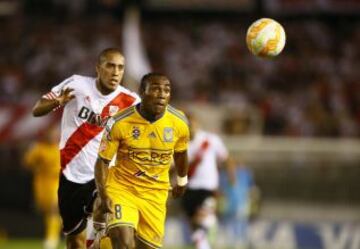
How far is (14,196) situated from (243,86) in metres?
6.77

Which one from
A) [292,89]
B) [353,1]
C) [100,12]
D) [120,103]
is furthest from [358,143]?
[120,103]

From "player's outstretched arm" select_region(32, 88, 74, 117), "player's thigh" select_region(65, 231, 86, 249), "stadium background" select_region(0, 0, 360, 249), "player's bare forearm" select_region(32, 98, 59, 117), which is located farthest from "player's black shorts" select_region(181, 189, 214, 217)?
"player's bare forearm" select_region(32, 98, 59, 117)

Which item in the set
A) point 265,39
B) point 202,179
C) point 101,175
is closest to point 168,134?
point 101,175

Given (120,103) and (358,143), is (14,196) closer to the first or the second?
(358,143)

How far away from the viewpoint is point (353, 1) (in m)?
27.5

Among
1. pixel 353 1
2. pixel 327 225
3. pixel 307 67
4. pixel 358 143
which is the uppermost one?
pixel 353 1

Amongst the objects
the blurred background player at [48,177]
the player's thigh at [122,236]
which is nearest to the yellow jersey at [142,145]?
the player's thigh at [122,236]

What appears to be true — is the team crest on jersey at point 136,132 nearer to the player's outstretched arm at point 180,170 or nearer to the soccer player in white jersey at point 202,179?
the player's outstretched arm at point 180,170

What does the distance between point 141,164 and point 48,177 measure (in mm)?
9791

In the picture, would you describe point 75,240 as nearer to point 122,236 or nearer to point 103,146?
point 122,236

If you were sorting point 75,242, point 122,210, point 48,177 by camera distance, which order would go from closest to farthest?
point 122,210 → point 75,242 → point 48,177

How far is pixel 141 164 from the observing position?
33.1 feet

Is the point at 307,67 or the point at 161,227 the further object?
the point at 307,67

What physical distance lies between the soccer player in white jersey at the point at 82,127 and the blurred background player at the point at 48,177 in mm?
8254
